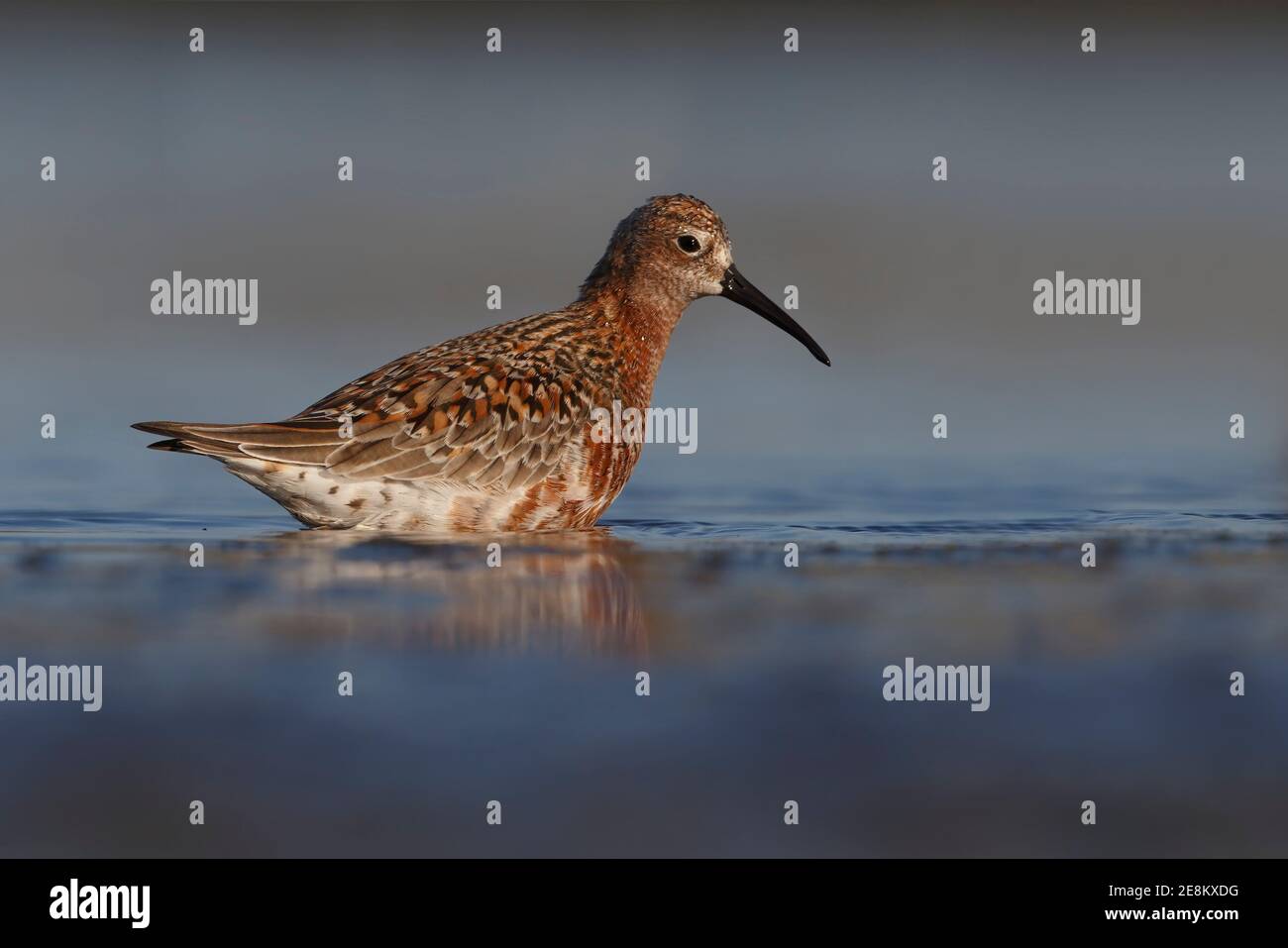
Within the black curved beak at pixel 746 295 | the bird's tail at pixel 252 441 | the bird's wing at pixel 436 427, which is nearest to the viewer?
the bird's tail at pixel 252 441

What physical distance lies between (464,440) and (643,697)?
9.23ft

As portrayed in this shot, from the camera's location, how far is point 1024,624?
687 cm

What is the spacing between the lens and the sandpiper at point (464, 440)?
8141 mm

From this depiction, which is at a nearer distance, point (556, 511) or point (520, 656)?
point (520, 656)

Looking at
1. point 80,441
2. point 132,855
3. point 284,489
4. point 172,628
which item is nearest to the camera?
point 132,855

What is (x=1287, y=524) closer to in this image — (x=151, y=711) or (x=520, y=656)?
(x=520, y=656)

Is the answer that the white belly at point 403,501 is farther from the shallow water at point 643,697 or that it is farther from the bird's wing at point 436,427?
the shallow water at point 643,697

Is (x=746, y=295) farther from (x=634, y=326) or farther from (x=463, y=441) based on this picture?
(x=463, y=441)

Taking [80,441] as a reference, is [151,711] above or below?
A: below

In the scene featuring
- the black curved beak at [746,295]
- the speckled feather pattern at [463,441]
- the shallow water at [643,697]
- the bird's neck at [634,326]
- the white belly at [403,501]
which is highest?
the black curved beak at [746,295]

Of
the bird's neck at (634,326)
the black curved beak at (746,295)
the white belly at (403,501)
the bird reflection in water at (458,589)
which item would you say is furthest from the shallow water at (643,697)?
the black curved beak at (746,295)

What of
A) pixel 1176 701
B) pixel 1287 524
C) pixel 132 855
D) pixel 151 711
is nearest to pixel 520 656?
pixel 151 711

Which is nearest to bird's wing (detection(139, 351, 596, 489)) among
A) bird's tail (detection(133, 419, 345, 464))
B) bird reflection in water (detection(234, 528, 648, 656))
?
bird's tail (detection(133, 419, 345, 464))

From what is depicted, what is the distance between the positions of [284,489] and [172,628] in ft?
5.44
